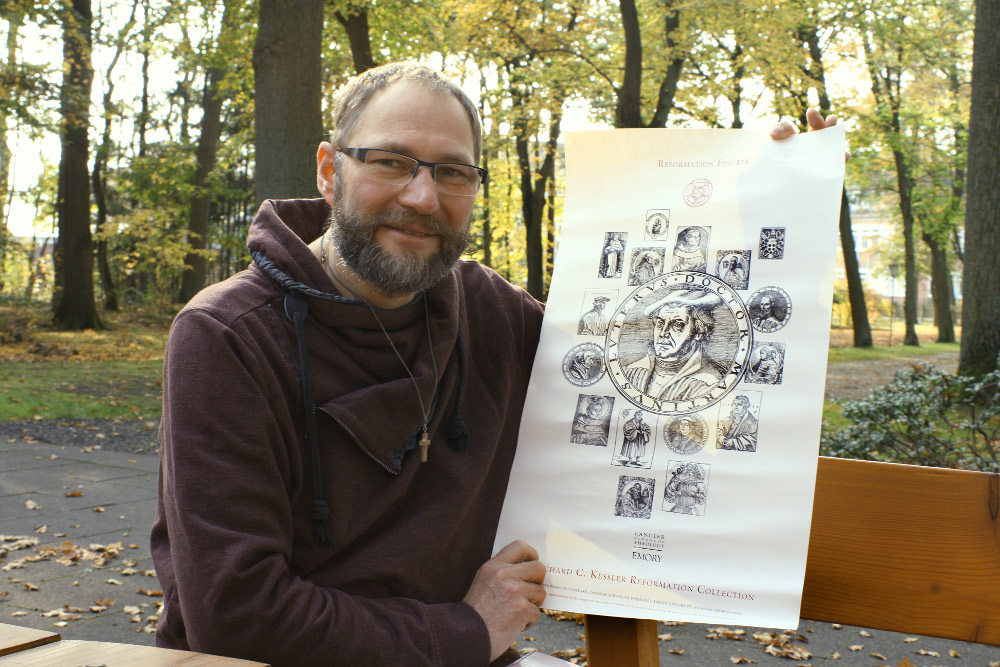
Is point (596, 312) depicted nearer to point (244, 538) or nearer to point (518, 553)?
point (518, 553)

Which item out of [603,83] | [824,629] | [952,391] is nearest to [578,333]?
[824,629]

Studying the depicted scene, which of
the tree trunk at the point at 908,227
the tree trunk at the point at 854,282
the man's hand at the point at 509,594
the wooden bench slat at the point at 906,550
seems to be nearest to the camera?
the wooden bench slat at the point at 906,550

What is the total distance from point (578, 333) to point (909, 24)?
21.9m

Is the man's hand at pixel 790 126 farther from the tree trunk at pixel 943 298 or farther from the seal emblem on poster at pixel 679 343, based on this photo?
the tree trunk at pixel 943 298

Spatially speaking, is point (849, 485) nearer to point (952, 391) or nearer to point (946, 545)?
point (946, 545)

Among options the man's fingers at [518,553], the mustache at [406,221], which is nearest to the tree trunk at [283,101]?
the mustache at [406,221]

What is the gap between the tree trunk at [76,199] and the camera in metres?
16.0

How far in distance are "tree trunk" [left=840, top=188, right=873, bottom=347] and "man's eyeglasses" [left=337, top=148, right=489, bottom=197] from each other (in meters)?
20.8

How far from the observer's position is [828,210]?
170cm

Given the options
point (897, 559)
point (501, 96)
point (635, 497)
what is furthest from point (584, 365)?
point (501, 96)

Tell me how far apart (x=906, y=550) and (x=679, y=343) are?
559mm

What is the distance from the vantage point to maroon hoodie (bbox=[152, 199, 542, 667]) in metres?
1.47

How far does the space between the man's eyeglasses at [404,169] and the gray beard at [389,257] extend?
74 millimetres

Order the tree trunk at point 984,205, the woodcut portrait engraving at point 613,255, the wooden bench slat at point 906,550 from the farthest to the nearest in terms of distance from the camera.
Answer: the tree trunk at point 984,205 < the woodcut portrait engraving at point 613,255 < the wooden bench slat at point 906,550
